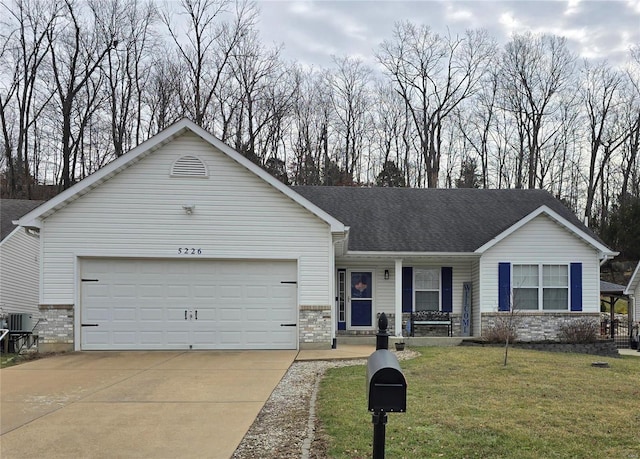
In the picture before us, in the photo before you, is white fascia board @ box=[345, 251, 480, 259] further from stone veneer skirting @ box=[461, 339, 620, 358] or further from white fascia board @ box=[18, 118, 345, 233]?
white fascia board @ box=[18, 118, 345, 233]

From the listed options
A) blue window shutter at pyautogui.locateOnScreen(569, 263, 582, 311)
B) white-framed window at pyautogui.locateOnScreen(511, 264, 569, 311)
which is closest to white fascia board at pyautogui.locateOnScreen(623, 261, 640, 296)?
blue window shutter at pyautogui.locateOnScreen(569, 263, 582, 311)

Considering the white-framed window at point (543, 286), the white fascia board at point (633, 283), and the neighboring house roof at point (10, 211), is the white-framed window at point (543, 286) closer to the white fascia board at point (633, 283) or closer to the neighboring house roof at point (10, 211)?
the white fascia board at point (633, 283)

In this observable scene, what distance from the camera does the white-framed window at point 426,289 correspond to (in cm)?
1812

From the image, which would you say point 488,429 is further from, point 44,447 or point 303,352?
point 303,352

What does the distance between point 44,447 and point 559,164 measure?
40838 mm

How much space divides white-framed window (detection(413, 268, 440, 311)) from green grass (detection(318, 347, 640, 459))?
6.95 metres

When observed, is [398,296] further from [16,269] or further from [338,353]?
[16,269]

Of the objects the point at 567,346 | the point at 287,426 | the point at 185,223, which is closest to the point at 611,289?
the point at 567,346

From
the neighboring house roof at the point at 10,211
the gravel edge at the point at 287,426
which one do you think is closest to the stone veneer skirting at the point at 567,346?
the gravel edge at the point at 287,426

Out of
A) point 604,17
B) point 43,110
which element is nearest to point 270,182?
point 604,17

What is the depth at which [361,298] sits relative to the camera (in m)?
18.0

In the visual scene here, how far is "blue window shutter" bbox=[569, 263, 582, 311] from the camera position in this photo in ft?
54.7

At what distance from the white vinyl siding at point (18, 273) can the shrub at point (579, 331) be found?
18.9 metres

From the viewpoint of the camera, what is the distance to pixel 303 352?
13.5 meters
